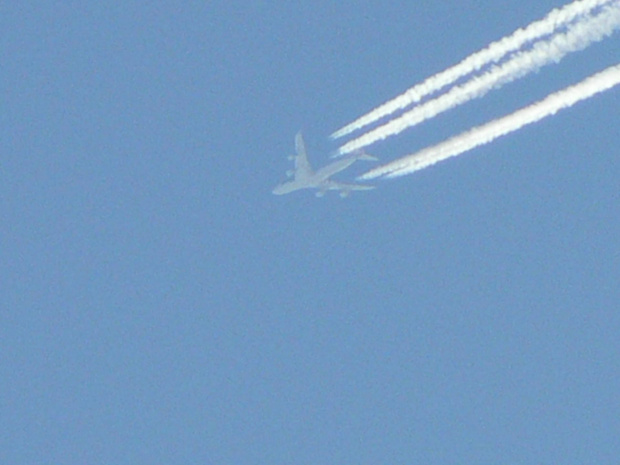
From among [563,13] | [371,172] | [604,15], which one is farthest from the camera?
[371,172]

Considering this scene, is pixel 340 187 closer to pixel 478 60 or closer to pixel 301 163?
pixel 301 163

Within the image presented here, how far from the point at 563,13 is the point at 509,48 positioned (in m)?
4.06

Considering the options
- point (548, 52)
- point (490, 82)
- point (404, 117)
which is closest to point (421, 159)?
point (404, 117)

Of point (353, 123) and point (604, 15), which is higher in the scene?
point (353, 123)

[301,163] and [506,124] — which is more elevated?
[301,163]

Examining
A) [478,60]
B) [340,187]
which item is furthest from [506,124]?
[340,187]

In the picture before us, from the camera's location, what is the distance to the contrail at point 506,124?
1577 inches

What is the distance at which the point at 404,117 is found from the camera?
163ft

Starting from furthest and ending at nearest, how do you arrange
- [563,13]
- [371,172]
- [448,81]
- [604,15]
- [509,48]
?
[371,172], [448,81], [509,48], [563,13], [604,15]

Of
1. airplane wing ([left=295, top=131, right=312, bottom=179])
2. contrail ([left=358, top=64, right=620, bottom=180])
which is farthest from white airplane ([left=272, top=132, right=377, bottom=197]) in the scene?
contrail ([left=358, top=64, right=620, bottom=180])

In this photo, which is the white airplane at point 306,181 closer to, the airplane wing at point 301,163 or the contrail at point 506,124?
the airplane wing at point 301,163

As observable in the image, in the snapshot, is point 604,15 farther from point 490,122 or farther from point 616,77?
point 490,122

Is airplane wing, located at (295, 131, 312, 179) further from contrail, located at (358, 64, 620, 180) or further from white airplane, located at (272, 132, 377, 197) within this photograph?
contrail, located at (358, 64, 620, 180)

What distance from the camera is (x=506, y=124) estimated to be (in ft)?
149
